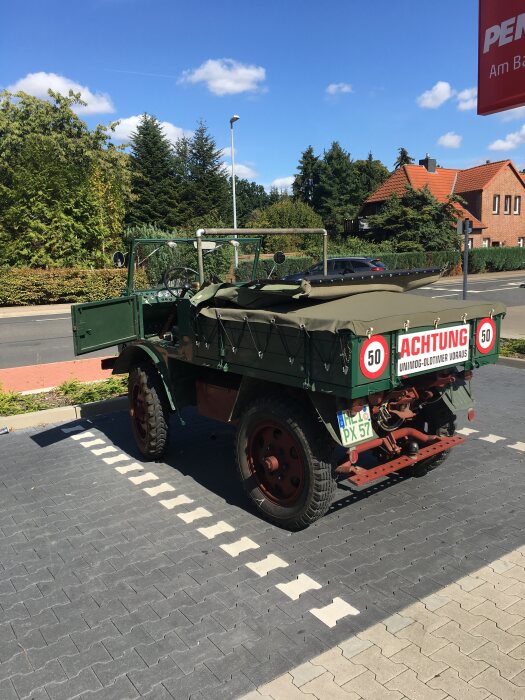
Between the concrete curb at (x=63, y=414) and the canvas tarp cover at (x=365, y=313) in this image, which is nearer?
the canvas tarp cover at (x=365, y=313)

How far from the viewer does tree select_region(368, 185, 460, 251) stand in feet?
113

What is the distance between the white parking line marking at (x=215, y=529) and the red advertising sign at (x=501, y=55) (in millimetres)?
7516

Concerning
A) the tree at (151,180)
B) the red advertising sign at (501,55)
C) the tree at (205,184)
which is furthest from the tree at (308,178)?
the red advertising sign at (501,55)

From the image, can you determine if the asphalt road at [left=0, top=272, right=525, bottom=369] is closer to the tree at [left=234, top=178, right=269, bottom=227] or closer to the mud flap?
the mud flap

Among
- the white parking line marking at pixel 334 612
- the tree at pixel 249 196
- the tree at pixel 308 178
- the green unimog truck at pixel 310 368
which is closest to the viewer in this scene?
the white parking line marking at pixel 334 612

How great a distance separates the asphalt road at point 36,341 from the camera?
11.6m

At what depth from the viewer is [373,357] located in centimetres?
346

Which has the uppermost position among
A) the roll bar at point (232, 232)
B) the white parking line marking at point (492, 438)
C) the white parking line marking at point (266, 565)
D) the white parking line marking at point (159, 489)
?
the roll bar at point (232, 232)

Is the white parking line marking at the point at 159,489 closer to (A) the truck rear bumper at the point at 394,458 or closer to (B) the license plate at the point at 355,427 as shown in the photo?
(A) the truck rear bumper at the point at 394,458

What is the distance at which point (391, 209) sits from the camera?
36594 mm

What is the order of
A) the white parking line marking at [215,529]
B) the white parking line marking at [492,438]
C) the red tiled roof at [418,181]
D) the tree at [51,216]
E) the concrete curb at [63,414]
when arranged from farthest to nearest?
the red tiled roof at [418,181]
the tree at [51,216]
the concrete curb at [63,414]
the white parking line marking at [492,438]
the white parking line marking at [215,529]

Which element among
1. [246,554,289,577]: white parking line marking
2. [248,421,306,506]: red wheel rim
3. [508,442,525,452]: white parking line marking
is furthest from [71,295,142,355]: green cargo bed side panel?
[508,442,525,452]: white parking line marking

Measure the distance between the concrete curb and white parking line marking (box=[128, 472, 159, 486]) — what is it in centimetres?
231

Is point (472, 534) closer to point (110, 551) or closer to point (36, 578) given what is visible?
point (110, 551)
